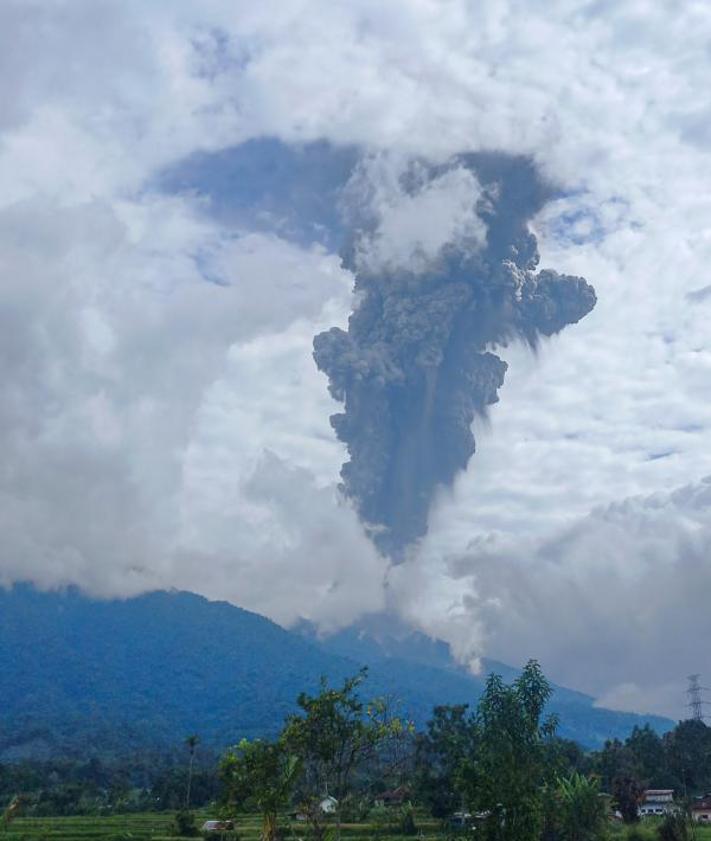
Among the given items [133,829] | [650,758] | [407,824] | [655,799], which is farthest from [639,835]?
[650,758]

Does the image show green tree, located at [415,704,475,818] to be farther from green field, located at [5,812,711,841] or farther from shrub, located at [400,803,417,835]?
shrub, located at [400,803,417,835]

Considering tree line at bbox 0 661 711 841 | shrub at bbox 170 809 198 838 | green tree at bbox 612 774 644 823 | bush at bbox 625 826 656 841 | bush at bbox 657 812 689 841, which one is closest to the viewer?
tree line at bbox 0 661 711 841

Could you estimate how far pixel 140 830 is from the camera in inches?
2670

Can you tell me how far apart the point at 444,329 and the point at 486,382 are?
11.8 meters

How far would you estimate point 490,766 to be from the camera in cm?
3459

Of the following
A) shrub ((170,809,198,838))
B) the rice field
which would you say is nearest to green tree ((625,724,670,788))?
the rice field

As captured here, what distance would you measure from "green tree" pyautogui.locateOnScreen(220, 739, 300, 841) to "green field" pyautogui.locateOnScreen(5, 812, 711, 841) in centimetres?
2468

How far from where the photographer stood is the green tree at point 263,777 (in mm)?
30016

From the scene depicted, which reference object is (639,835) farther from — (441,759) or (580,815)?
(441,759)

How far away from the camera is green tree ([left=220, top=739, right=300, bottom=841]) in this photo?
30016mm

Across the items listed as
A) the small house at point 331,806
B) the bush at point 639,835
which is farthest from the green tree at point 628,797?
the small house at point 331,806

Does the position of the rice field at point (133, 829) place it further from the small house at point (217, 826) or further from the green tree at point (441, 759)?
the green tree at point (441, 759)

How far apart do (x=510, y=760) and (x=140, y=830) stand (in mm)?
42657

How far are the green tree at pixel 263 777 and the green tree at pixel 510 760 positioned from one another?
7285 mm
